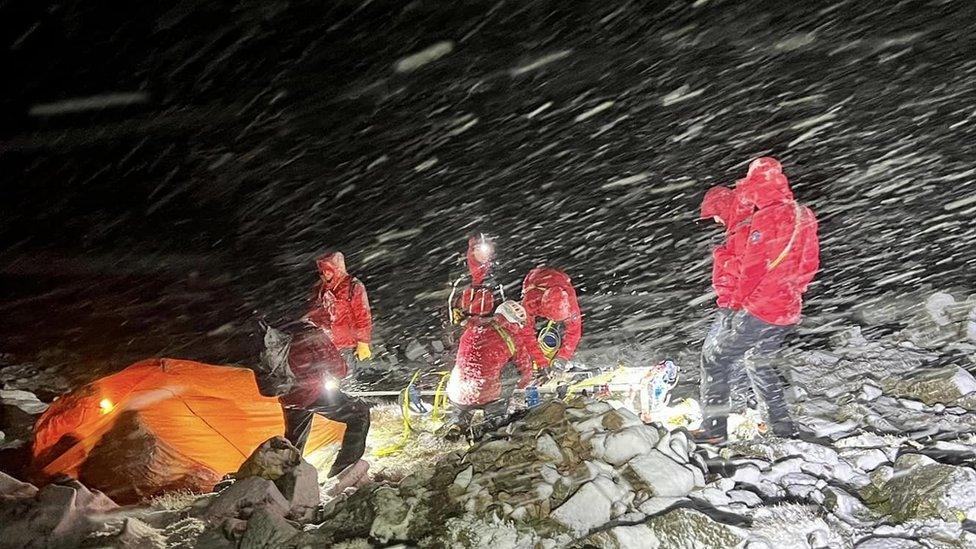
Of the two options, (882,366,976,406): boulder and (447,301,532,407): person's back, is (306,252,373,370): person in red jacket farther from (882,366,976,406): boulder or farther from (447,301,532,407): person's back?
(882,366,976,406): boulder

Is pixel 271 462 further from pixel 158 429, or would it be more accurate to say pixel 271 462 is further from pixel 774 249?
pixel 774 249

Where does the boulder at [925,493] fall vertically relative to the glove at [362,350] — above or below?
below

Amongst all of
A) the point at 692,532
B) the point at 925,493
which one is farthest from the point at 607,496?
the point at 925,493

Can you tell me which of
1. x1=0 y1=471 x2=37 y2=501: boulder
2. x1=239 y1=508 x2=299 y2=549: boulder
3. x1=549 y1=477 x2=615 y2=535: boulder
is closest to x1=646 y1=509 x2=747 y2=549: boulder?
x1=549 y1=477 x2=615 y2=535: boulder

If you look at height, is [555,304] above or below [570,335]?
above

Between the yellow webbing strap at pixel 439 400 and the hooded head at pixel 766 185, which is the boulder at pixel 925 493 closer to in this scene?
the hooded head at pixel 766 185

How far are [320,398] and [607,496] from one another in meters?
2.58

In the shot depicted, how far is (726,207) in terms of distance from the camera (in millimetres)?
3832

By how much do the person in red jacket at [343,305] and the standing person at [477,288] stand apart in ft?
3.52

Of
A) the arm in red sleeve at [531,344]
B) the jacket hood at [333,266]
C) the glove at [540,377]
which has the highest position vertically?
the jacket hood at [333,266]

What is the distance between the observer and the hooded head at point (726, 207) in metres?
3.73

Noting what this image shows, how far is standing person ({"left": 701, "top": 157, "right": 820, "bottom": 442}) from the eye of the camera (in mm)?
3377

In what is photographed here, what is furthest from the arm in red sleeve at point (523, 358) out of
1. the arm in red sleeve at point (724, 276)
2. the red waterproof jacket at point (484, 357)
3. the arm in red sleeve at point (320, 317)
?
the arm in red sleeve at point (320, 317)

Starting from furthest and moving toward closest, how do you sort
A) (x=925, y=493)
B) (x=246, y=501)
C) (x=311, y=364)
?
(x=311, y=364)
(x=246, y=501)
(x=925, y=493)
